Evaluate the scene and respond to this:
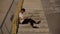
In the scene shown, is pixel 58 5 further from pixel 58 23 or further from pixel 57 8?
pixel 58 23

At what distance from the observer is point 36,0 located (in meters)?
3.83

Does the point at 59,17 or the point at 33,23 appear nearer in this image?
the point at 33,23

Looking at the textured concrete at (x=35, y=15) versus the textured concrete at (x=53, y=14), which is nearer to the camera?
the textured concrete at (x=35, y=15)

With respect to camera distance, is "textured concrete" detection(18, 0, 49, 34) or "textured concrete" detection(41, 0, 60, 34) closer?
"textured concrete" detection(18, 0, 49, 34)

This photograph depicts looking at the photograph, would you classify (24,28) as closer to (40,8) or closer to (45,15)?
(45,15)

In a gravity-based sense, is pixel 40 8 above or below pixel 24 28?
above

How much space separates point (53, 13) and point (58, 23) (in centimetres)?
45

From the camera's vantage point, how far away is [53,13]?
130 inches

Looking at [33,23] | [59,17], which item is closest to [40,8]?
[59,17]

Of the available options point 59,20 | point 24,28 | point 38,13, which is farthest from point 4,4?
point 59,20

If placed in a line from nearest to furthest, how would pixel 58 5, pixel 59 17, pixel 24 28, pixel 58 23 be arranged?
pixel 24 28
pixel 58 23
pixel 59 17
pixel 58 5

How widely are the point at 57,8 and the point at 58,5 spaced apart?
0.16m

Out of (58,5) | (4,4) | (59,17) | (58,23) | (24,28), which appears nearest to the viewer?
(24,28)

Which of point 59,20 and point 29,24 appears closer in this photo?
point 29,24
